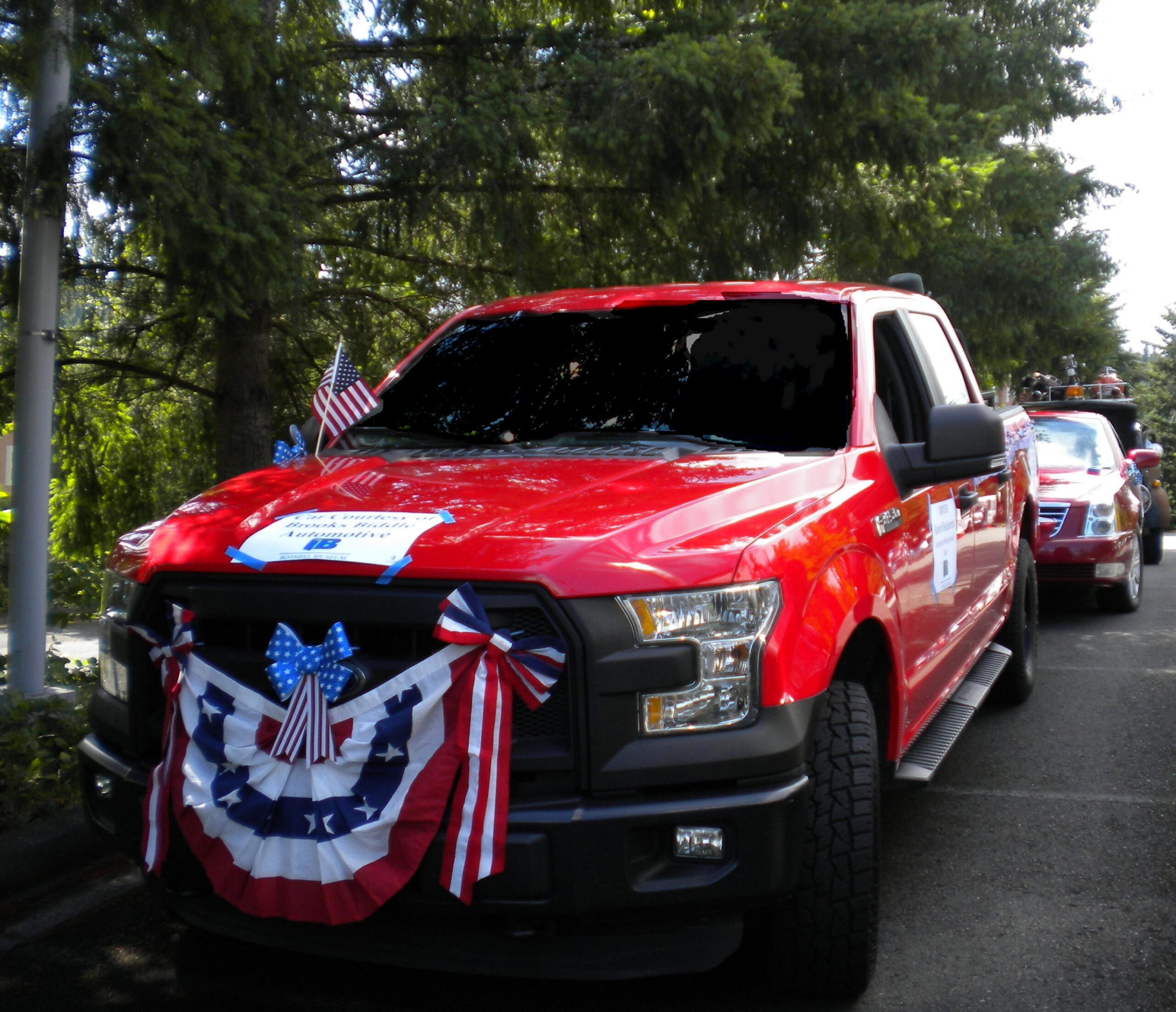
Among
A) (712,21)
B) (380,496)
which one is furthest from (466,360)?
(712,21)

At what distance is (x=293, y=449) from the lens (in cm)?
474

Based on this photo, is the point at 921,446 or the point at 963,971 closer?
the point at 963,971

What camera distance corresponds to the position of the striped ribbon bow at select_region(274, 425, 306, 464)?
449 centimetres

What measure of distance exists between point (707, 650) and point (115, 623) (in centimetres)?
166

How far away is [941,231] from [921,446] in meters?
7.32

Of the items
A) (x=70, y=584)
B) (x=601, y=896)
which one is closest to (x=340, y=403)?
(x=601, y=896)

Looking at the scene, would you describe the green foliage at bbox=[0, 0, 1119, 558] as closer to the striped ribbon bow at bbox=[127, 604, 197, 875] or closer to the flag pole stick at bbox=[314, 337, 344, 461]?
the flag pole stick at bbox=[314, 337, 344, 461]

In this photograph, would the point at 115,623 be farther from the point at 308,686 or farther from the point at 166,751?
the point at 308,686

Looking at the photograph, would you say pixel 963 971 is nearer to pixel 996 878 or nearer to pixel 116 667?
pixel 996 878

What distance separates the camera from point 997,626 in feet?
20.2

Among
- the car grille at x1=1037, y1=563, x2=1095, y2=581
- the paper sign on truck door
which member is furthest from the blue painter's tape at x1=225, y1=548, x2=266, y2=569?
the car grille at x1=1037, y1=563, x2=1095, y2=581

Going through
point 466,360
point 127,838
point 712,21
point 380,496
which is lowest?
point 127,838

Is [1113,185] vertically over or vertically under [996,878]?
over

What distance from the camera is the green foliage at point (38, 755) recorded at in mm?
4656
